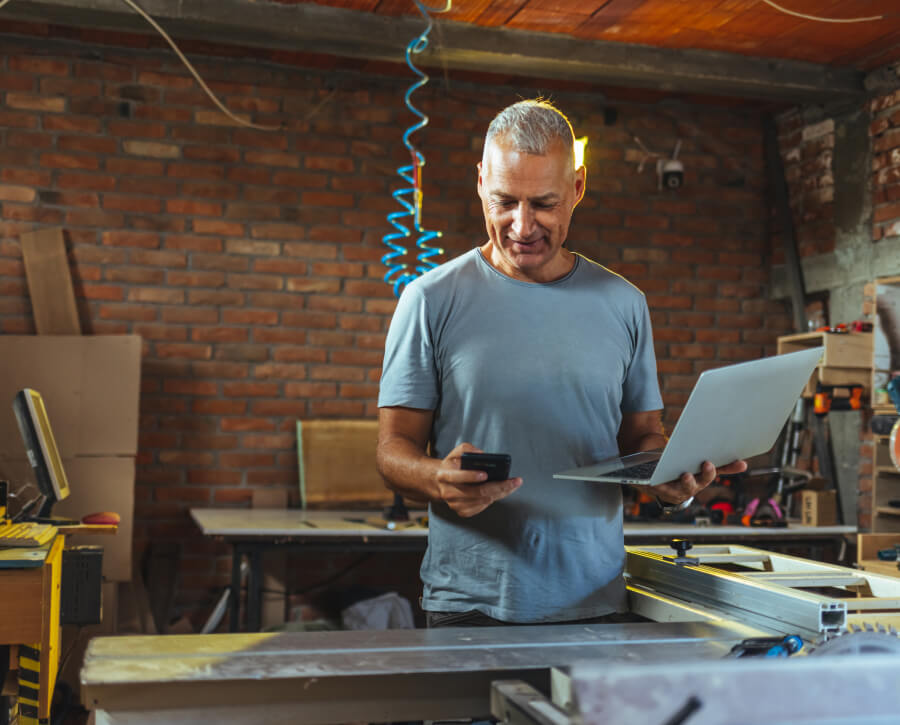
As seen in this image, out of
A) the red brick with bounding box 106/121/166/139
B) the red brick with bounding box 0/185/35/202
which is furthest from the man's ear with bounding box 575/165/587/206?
the red brick with bounding box 0/185/35/202

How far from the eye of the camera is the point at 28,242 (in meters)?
4.07

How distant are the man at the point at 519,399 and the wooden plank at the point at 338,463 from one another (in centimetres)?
268

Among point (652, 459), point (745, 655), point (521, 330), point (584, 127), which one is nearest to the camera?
point (745, 655)

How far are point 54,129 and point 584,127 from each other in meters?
2.56

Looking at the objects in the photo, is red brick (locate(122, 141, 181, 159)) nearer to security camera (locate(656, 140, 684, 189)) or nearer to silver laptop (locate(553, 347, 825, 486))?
security camera (locate(656, 140, 684, 189))

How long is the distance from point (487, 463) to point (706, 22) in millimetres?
3139

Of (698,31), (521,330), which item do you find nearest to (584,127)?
(698,31)

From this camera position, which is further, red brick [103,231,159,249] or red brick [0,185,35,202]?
red brick [103,231,159,249]

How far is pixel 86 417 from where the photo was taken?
383 cm

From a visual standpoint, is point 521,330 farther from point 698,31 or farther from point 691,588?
point 698,31

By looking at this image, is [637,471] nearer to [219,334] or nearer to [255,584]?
[255,584]

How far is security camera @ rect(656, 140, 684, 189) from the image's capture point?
476 cm

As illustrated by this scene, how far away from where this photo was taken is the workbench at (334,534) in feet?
11.4

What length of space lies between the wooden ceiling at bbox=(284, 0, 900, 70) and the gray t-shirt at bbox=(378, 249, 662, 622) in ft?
7.98
